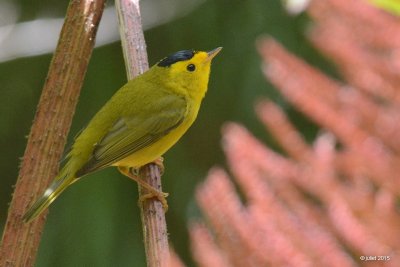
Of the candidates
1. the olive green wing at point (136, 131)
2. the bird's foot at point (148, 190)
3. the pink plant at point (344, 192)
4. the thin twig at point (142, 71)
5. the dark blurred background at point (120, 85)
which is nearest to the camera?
the pink plant at point (344, 192)

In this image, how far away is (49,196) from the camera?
2.09 metres

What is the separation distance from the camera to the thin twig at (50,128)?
187cm

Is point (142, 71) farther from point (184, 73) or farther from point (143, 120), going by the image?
point (184, 73)

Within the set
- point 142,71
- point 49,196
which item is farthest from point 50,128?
point 142,71

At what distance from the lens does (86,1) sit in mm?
2084

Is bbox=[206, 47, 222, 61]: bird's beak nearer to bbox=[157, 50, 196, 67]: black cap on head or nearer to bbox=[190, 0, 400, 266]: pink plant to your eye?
bbox=[157, 50, 196, 67]: black cap on head

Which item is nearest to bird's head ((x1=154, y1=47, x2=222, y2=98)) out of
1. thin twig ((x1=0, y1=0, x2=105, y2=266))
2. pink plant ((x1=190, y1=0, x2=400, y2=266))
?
thin twig ((x1=0, y1=0, x2=105, y2=266))

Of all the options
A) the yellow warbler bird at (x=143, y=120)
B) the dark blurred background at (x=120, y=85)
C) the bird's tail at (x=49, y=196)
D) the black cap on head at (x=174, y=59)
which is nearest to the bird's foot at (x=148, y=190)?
the yellow warbler bird at (x=143, y=120)

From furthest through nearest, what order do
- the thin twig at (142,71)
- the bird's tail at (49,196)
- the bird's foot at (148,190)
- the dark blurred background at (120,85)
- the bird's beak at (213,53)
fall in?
the dark blurred background at (120,85), the bird's beak at (213,53), the bird's foot at (148,190), the bird's tail at (49,196), the thin twig at (142,71)

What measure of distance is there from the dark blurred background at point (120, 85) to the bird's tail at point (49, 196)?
2.62ft

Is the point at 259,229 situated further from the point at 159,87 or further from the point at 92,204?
the point at 92,204

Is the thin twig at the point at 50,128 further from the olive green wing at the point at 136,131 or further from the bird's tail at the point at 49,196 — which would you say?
the olive green wing at the point at 136,131

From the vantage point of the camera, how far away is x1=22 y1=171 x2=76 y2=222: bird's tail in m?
1.91

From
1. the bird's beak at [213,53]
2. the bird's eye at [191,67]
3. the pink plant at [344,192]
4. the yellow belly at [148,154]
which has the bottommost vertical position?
the pink plant at [344,192]
